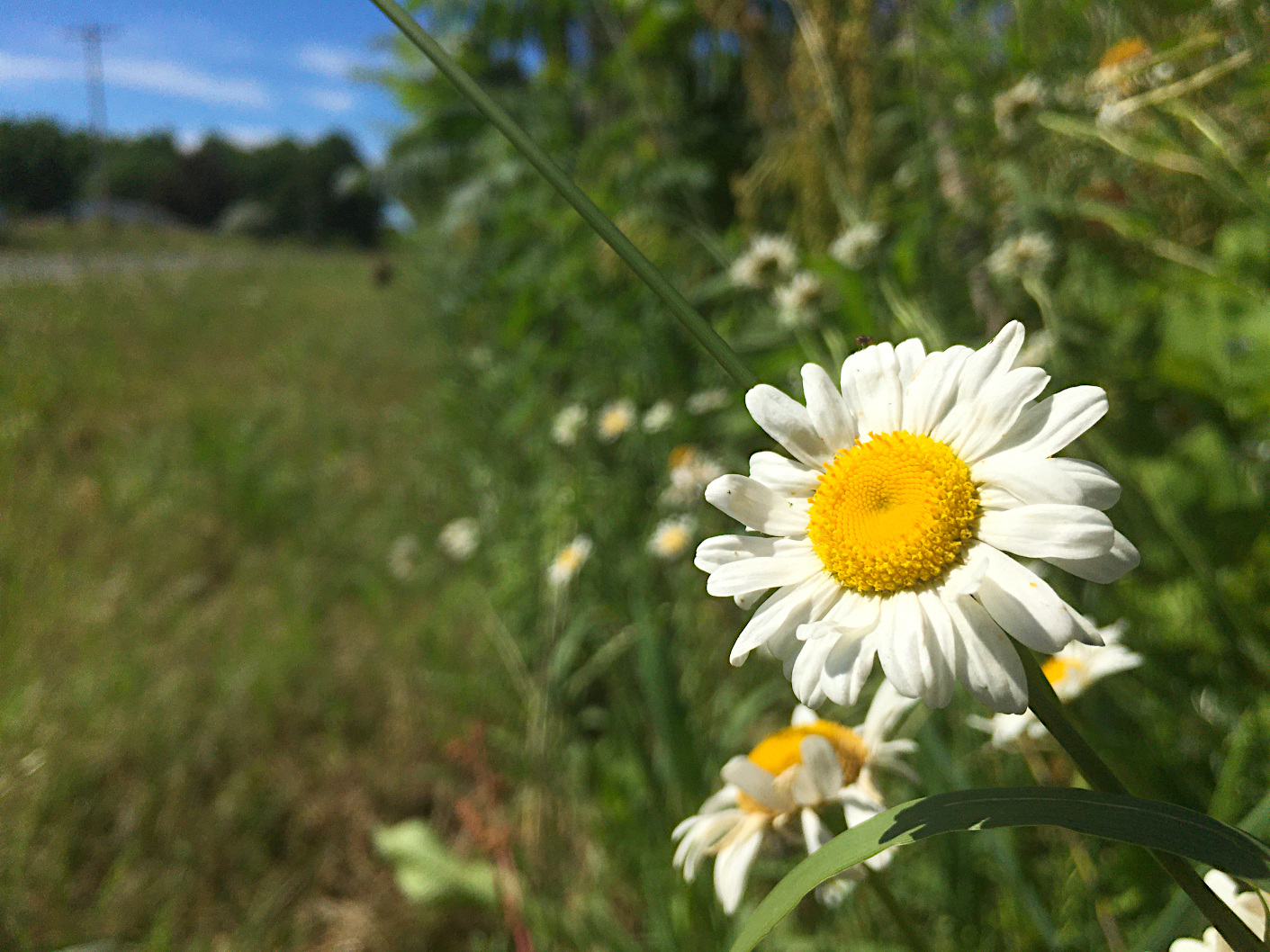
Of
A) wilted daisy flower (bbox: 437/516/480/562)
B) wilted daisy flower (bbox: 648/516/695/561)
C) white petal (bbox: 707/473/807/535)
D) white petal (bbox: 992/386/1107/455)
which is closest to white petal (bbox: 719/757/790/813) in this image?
white petal (bbox: 707/473/807/535)

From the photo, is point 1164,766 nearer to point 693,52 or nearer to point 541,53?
point 693,52

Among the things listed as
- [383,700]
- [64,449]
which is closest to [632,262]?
[383,700]

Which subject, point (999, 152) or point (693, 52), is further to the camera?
point (693, 52)

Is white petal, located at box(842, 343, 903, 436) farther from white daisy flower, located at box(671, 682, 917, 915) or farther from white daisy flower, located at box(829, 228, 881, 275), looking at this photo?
white daisy flower, located at box(829, 228, 881, 275)

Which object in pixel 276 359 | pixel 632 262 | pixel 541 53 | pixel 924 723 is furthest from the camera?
pixel 276 359

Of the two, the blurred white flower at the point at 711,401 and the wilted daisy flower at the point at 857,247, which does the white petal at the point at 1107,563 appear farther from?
the blurred white flower at the point at 711,401

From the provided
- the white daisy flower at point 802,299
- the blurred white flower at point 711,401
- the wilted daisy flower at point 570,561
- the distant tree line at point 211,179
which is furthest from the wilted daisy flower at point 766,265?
the distant tree line at point 211,179

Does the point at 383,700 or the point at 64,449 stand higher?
the point at 64,449
